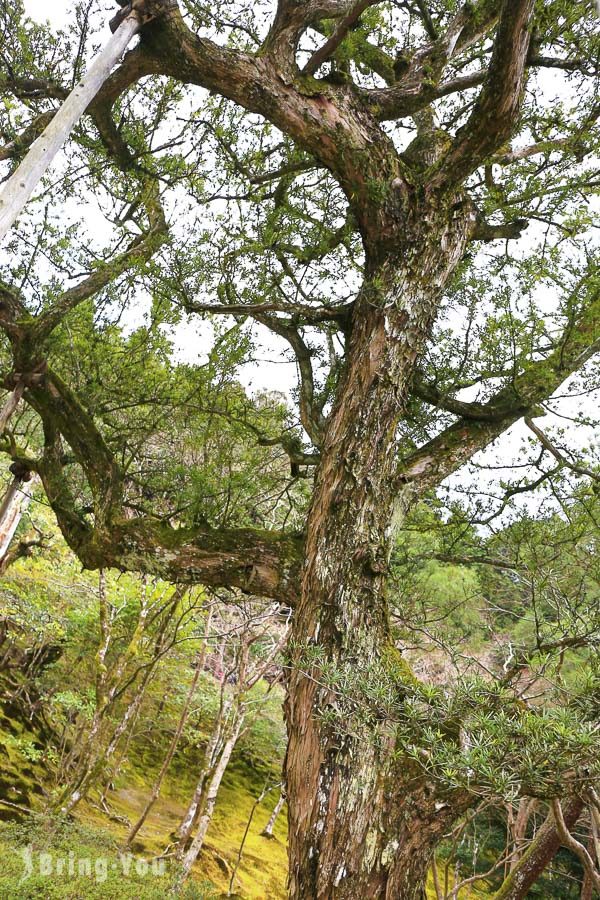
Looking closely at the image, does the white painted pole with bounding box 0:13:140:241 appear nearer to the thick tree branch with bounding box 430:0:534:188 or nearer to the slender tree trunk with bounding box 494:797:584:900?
the thick tree branch with bounding box 430:0:534:188

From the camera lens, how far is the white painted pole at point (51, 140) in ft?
6.28

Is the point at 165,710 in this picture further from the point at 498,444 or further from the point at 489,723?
the point at 489,723

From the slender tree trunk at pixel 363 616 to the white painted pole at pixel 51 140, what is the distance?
138 cm

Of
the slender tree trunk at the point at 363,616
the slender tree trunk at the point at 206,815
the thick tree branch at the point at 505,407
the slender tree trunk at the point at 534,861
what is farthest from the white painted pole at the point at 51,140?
the slender tree trunk at the point at 206,815

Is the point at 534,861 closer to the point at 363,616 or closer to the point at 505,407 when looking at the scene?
the point at 363,616

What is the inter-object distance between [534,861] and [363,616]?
273 cm

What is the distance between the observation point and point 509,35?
2.26 metres

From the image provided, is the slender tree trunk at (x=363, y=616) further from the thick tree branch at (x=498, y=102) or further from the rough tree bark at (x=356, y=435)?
the thick tree branch at (x=498, y=102)

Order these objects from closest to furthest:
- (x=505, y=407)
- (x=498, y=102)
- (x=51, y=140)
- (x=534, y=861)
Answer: (x=51, y=140) < (x=498, y=102) < (x=505, y=407) < (x=534, y=861)

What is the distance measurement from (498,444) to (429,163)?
1694 mm

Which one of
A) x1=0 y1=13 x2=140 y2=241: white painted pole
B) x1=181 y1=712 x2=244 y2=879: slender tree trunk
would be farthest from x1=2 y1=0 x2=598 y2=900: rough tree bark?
x1=181 y1=712 x2=244 y2=879: slender tree trunk

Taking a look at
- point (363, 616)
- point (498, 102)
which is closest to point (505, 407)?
point (498, 102)

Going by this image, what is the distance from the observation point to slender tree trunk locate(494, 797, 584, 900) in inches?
143

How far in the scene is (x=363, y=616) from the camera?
86.7 inches
